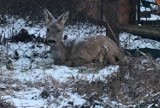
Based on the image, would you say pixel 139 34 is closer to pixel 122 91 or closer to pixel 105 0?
pixel 105 0

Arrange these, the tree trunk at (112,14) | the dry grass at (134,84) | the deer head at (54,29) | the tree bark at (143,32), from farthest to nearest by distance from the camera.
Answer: the tree bark at (143,32), the tree trunk at (112,14), the deer head at (54,29), the dry grass at (134,84)

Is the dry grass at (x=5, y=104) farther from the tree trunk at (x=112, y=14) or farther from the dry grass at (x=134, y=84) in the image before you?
the tree trunk at (x=112, y=14)

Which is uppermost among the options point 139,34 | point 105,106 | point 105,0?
point 105,0

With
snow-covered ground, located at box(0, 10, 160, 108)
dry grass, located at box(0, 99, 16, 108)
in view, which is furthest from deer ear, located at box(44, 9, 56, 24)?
dry grass, located at box(0, 99, 16, 108)

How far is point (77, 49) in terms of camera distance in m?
8.54

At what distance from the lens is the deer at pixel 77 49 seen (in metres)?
8.42

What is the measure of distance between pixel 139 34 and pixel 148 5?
234cm

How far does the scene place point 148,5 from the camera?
11.3 m

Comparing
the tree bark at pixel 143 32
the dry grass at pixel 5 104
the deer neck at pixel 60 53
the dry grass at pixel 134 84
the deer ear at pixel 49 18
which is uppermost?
the deer ear at pixel 49 18

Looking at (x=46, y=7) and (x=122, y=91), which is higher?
(x=46, y=7)

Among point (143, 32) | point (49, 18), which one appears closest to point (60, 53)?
point (49, 18)

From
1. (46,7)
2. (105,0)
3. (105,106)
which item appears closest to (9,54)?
(46,7)

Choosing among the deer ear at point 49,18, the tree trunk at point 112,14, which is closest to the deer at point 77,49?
the deer ear at point 49,18

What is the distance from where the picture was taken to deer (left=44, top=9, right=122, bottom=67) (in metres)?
8.42
